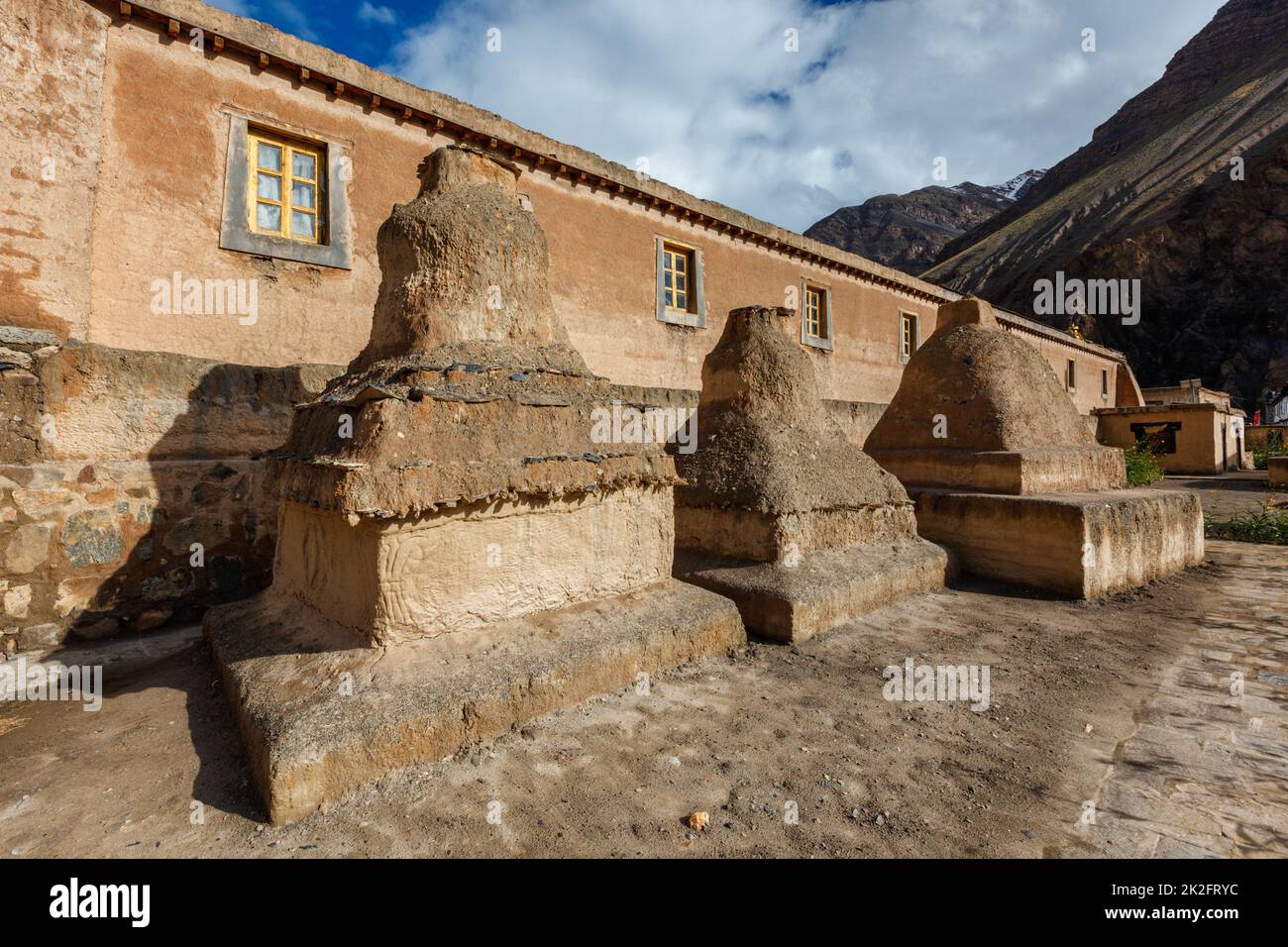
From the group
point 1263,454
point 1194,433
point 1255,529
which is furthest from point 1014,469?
point 1263,454

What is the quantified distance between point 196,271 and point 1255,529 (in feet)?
41.6

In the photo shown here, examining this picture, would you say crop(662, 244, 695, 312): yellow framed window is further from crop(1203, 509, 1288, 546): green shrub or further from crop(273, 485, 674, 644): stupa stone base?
crop(1203, 509, 1288, 546): green shrub

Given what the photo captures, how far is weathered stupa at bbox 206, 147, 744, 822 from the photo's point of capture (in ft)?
7.51

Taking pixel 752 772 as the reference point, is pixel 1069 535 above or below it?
above

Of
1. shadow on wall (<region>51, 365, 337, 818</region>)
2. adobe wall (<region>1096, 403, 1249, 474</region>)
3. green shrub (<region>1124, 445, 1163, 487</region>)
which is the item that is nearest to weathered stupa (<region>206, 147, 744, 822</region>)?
shadow on wall (<region>51, 365, 337, 818</region>)

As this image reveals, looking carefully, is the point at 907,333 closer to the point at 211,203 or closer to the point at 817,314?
the point at 817,314

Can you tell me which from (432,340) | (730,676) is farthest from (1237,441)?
(432,340)

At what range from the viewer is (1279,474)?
12.0 meters

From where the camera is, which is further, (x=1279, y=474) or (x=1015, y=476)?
(x=1279, y=474)

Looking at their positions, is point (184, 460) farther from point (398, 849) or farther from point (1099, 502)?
point (1099, 502)

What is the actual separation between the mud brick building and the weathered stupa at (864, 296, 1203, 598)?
5.29 feet

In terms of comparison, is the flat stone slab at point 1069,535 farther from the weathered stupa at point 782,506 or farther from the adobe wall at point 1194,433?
the adobe wall at point 1194,433

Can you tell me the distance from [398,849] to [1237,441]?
24.9m

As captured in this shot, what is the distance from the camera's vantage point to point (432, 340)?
10.4 feet
